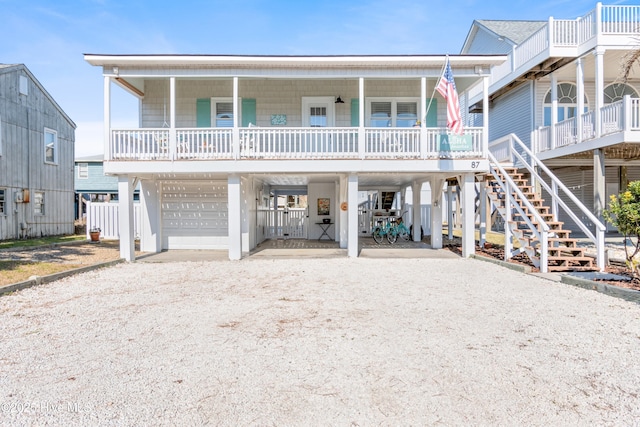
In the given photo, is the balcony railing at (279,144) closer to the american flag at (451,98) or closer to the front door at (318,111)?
the american flag at (451,98)

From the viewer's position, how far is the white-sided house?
10.3 m

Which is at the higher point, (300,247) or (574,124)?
(574,124)

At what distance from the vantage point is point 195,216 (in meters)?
12.9

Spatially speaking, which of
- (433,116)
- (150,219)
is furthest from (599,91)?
(150,219)

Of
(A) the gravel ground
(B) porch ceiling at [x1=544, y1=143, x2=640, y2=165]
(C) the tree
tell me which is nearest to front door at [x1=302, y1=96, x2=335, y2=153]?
(A) the gravel ground

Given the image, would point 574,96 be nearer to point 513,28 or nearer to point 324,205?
point 513,28

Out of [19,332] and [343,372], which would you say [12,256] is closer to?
[19,332]

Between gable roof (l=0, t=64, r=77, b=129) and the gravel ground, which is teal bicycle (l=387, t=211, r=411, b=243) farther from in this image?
gable roof (l=0, t=64, r=77, b=129)

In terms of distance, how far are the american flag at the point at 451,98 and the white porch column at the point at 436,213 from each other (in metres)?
3.58

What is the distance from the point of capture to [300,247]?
13062 mm

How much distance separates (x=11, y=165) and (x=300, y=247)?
507 inches

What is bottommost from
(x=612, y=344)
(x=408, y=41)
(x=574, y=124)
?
(x=612, y=344)

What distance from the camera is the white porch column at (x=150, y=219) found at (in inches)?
492

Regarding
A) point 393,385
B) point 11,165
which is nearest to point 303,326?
point 393,385
